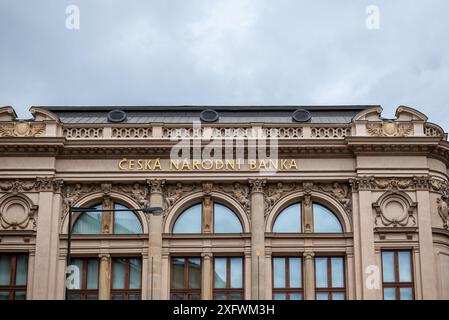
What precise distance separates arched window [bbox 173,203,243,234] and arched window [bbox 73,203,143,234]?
7.46ft

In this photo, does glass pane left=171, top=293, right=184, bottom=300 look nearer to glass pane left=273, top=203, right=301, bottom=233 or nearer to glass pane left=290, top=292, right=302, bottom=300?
glass pane left=290, top=292, right=302, bottom=300

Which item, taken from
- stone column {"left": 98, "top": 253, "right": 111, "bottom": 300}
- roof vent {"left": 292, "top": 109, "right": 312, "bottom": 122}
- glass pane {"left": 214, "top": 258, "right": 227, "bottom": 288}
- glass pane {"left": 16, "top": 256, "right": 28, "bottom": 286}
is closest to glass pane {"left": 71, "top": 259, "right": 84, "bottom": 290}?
stone column {"left": 98, "top": 253, "right": 111, "bottom": 300}

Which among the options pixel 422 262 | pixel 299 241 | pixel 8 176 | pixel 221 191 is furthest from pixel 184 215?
pixel 422 262

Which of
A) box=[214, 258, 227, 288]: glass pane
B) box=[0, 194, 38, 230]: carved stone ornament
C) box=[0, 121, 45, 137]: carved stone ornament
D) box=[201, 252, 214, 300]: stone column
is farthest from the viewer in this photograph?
box=[0, 121, 45, 137]: carved stone ornament

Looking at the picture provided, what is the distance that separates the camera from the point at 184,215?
53.5 m

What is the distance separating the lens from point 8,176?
5325 centimetres

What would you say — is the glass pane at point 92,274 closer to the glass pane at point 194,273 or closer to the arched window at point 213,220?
the arched window at point 213,220

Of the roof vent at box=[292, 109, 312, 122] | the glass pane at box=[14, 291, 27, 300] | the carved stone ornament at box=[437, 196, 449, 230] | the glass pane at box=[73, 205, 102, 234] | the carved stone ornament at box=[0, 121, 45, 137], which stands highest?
the roof vent at box=[292, 109, 312, 122]

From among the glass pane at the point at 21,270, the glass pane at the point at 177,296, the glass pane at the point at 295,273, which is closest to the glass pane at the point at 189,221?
the glass pane at the point at 177,296

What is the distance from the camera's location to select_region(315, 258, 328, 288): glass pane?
172 feet

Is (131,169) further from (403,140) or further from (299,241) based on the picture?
(403,140)

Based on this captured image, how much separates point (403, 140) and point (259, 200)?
860cm

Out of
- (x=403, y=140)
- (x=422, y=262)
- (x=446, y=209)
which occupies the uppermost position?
(x=403, y=140)

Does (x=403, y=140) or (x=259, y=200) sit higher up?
(x=403, y=140)
